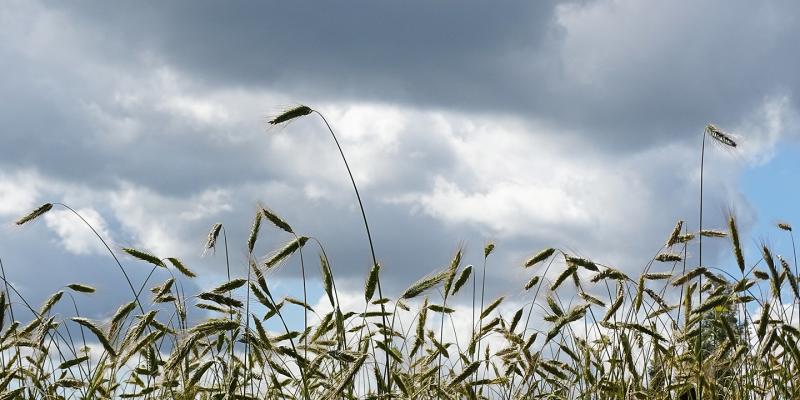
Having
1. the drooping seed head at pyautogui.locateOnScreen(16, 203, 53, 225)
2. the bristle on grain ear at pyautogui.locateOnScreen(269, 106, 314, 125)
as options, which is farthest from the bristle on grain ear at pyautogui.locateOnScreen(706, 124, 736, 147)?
the drooping seed head at pyautogui.locateOnScreen(16, 203, 53, 225)

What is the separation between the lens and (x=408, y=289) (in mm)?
4727

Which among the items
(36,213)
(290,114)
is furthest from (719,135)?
(36,213)

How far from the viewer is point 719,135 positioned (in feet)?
20.1

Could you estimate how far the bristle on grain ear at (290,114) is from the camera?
204 inches

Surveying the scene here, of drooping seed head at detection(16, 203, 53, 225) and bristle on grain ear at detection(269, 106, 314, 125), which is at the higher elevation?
drooping seed head at detection(16, 203, 53, 225)

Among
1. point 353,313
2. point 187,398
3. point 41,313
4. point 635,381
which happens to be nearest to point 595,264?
point 635,381

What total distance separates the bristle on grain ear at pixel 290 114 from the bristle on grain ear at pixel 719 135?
2.70 meters

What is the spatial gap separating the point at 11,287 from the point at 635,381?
396cm

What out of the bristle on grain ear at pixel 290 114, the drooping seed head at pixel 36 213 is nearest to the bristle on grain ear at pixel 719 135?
the bristle on grain ear at pixel 290 114

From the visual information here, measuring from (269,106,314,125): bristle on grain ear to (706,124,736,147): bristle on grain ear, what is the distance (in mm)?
2704

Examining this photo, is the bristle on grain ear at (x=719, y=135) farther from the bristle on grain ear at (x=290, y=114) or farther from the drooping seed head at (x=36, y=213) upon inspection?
the drooping seed head at (x=36, y=213)

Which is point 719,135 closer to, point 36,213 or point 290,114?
point 290,114

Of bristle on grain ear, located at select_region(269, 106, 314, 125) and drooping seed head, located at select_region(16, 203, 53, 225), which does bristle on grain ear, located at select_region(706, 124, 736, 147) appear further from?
drooping seed head, located at select_region(16, 203, 53, 225)

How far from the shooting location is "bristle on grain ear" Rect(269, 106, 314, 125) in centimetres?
518
